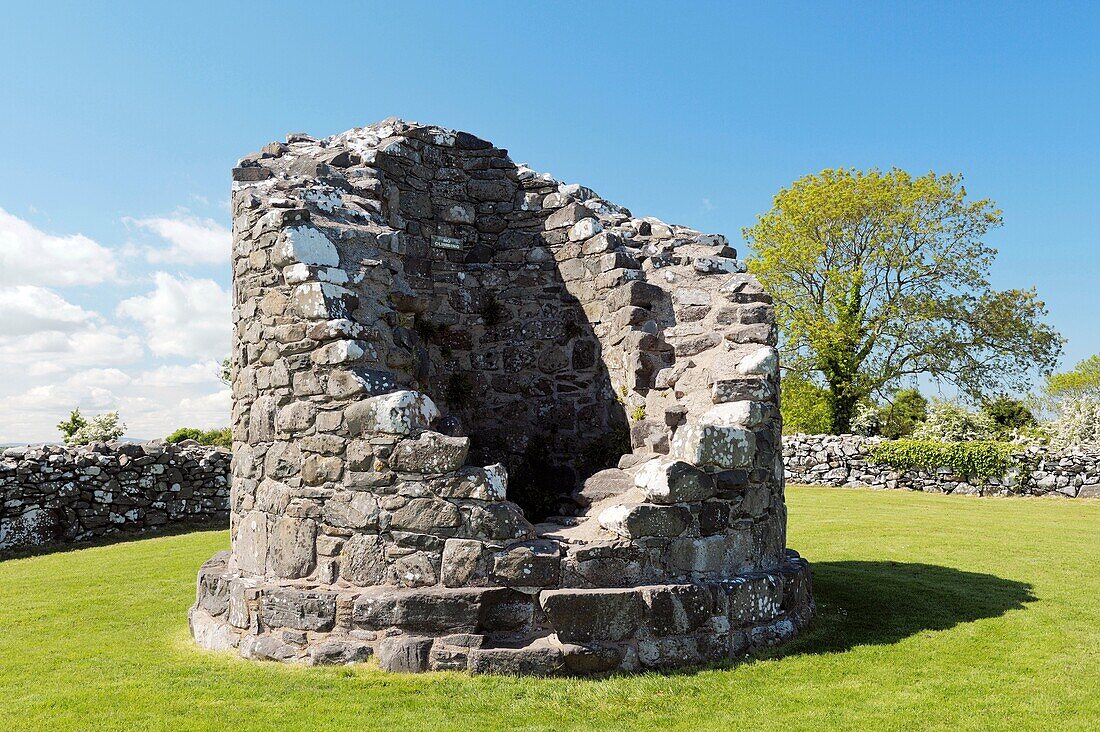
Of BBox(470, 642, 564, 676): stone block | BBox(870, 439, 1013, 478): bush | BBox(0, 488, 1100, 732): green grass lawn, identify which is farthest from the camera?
BBox(870, 439, 1013, 478): bush

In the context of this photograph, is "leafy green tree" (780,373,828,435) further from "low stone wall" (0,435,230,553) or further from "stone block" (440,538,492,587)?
"stone block" (440,538,492,587)

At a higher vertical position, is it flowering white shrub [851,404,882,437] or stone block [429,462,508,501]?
flowering white shrub [851,404,882,437]

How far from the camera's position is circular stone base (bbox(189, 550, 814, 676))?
203 inches

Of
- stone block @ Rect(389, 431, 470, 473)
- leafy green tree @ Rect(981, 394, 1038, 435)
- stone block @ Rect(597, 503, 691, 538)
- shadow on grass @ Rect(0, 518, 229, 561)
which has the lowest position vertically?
shadow on grass @ Rect(0, 518, 229, 561)

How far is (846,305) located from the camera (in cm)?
2786

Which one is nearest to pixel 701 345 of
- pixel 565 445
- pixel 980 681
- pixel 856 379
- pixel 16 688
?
pixel 565 445

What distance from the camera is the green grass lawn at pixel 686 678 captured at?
4574mm

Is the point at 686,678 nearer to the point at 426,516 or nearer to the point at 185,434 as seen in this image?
the point at 426,516

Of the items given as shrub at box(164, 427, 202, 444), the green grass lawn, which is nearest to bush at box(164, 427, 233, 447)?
shrub at box(164, 427, 202, 444)

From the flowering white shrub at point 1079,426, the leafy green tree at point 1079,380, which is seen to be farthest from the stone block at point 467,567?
the leafy green tree at point 1079,380

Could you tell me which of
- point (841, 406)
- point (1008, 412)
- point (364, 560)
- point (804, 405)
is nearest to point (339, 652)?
point (364, 560)

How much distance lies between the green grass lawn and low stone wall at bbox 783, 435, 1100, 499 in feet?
37.6

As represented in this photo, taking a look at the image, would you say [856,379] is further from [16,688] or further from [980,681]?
[16,688]

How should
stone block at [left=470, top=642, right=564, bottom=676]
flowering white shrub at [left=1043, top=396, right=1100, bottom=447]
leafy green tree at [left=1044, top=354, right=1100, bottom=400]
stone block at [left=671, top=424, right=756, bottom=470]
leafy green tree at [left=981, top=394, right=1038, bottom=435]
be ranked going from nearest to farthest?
stone block at [left=470, top=642, right=564, bottom=676], stone block at [left=671, top=424, right=756, bottom=470], flowering white shrub at [left=1043, top=396, right=1100, bottom=447], leafy green tree at [left=981, top=394, right=1038, bottom=435], leafy green tree at [left=1044, top=354, right=1100, bottom=400]
